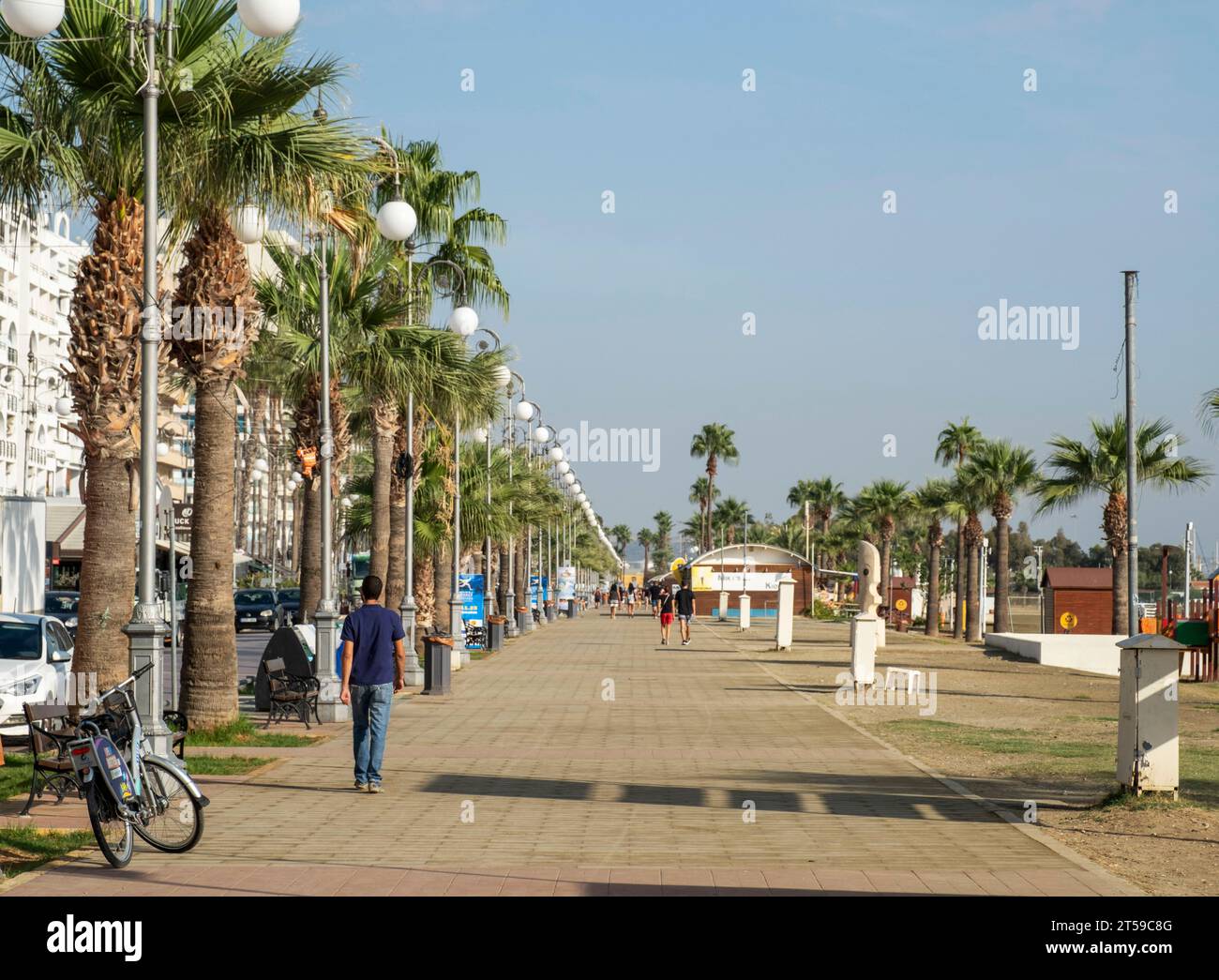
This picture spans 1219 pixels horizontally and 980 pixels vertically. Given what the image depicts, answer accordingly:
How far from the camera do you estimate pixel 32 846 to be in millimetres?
9883

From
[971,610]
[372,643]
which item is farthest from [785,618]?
[372,643]

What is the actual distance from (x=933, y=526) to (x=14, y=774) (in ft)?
217

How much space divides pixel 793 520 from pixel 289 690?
13680cm

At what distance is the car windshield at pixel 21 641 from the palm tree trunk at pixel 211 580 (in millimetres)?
1669

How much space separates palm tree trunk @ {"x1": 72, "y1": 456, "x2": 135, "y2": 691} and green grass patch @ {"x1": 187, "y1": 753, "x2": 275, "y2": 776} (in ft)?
4.45

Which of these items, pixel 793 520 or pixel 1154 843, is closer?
pixel 1154 843

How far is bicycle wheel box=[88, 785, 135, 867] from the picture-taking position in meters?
9.09

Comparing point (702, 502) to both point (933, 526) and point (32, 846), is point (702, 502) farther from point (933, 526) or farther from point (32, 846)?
point (32, 846)

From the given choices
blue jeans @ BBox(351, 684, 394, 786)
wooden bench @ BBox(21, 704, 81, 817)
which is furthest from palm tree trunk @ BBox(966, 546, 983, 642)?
wooden bench @ BBox(21, 704, 81, 817)

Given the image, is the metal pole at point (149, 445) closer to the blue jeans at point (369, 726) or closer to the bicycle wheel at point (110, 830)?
the blue jeans at point (369, 726)

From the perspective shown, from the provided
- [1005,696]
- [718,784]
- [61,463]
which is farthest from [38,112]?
[61,463]
